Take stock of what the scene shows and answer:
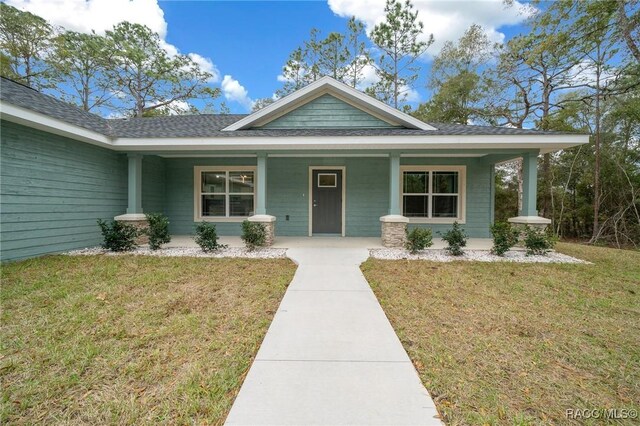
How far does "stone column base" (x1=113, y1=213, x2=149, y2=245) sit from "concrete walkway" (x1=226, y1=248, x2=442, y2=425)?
5.89 meters

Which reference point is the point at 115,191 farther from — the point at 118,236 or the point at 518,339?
the point at 518,339

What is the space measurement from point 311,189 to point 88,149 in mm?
5913

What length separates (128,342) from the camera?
2447 mm

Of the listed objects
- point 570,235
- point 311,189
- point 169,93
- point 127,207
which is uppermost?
point 169,93

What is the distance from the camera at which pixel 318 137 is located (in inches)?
257

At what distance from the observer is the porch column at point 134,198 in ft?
23.4

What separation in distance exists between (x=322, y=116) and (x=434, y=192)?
14.3 feet

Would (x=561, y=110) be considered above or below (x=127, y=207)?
above

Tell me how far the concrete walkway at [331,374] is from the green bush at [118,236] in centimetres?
515

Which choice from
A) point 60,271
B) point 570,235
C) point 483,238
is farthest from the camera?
point 570,235

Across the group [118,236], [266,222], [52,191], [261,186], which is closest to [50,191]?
[52,191]

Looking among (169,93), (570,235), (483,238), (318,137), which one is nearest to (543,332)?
(318,137)

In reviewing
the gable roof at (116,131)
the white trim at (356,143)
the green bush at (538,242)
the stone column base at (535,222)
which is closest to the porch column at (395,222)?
the white trim at (356,143)

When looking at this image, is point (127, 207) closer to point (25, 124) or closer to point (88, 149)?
point (88, 149)
